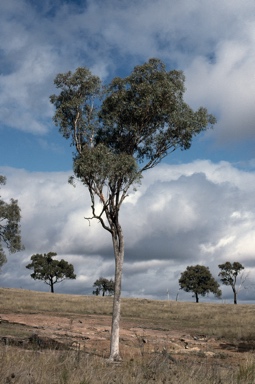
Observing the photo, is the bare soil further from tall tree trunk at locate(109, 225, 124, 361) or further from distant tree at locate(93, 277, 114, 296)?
distant tree at locate(93, 277, 114, 296)

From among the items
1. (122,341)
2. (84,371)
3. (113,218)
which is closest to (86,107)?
(113,218)

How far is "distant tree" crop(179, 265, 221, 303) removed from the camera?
88.8m

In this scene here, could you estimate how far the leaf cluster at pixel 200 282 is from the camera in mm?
88812

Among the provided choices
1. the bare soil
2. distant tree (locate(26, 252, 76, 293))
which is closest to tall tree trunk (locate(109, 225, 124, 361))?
the bare soil

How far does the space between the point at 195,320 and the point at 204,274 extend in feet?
161

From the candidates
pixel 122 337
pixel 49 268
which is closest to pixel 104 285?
pixel 49 268

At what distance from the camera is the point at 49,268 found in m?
85.8

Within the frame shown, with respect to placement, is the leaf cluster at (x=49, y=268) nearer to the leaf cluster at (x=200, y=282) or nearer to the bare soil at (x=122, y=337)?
the leaf cluster at (x=200, y=282)

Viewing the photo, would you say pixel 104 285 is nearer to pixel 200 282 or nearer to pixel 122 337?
pixel 200 282

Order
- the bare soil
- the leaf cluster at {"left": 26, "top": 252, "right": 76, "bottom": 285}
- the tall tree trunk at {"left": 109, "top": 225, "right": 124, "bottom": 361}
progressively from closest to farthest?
the tall tree trunk at {"left": 109, "top": 225, "right": 124, "bottom": 361} < the bare soil < the leaf cluster at {"left": 26, "top": 252, "right": 76, "bottom": 285}

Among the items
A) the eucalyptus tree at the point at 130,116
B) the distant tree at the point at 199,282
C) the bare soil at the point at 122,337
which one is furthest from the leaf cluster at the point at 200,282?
the eucalyptus tree at the point at 130,116

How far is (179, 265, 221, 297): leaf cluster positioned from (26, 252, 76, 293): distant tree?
23822 mm

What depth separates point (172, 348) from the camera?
23.7m

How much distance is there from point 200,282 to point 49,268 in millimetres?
31932
